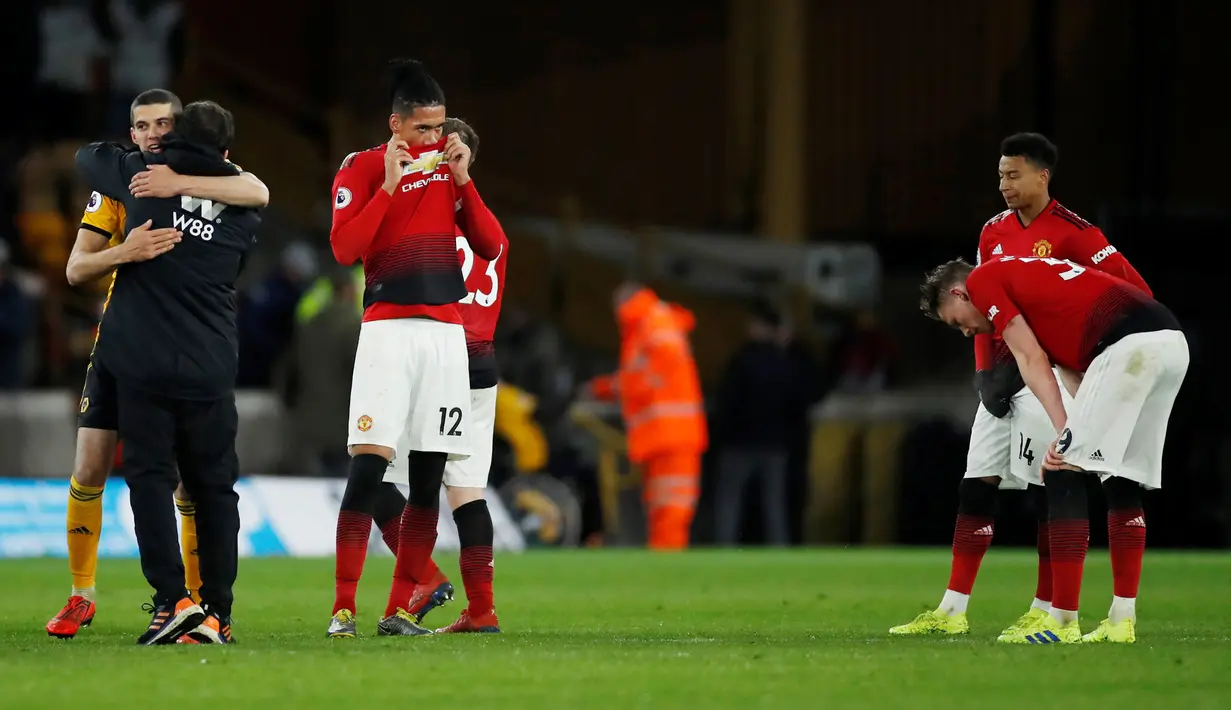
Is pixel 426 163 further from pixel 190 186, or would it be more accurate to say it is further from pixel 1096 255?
pixel 1096 255

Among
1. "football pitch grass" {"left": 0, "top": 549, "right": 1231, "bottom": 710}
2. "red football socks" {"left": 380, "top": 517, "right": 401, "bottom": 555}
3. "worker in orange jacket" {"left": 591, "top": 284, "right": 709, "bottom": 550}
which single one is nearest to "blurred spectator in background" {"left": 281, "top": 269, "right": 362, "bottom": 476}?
"worker in orange jacket" {"left": 591, "top": 284, "right": 709, "bottom": 550}

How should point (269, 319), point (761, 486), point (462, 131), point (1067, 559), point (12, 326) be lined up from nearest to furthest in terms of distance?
point (1067, 559)
point (462, 131)
point (12, 326)
point (761, 486)
point (269, 319)

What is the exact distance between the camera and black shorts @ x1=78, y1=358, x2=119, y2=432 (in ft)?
25.9

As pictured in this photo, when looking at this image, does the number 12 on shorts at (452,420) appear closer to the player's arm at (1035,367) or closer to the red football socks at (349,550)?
the red football socks at (349,550)

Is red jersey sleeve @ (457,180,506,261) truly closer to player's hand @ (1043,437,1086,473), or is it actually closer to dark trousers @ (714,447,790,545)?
player's hand @ (1043,437,1086,473)

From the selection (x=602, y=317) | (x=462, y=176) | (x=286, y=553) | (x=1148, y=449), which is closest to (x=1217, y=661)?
(x=1148, y=449)

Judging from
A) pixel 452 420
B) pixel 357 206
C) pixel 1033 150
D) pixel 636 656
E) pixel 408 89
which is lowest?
pixel 636 656

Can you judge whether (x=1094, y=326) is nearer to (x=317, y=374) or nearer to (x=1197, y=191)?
(x=317, y=374)

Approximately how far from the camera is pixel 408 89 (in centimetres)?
795

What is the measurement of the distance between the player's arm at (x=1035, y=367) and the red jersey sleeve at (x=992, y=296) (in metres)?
0.03

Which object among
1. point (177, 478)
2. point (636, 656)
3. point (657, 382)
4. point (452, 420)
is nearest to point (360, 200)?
point (452, 420)

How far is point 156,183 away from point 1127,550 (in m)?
4.14

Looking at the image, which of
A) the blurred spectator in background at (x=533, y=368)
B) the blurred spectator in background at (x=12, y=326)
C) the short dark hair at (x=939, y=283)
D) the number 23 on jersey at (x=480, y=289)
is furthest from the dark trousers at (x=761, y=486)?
A: the short dark hair at (x=939, y=283)

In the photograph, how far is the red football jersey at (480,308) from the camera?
8.95m
